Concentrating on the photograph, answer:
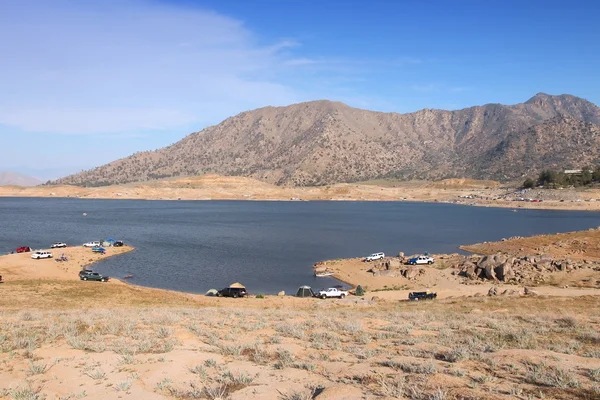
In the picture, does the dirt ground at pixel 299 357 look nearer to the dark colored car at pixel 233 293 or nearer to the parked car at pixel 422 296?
the parked car at pixel 422 296

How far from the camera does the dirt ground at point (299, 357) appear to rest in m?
10.4

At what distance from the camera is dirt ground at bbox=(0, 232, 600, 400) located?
10391 millimetres

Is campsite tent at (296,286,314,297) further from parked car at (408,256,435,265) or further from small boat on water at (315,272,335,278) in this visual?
parked car at (408,256,435,265)

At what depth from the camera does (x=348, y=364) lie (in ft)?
42.1

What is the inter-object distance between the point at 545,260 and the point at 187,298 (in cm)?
3980

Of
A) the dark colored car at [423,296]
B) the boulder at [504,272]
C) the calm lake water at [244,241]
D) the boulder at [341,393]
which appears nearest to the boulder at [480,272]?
the boulder at [504,272]

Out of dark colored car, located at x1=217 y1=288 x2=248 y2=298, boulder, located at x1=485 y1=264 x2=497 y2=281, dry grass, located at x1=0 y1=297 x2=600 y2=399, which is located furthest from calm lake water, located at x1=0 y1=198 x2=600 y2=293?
dry grass, located at x1=0 y1=297 x2=600 y2=399

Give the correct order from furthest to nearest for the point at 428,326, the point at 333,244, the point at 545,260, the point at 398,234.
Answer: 1. the point at 398,234
2. the point at 333,244
3. the point at 545,260
4. the point at 428,326

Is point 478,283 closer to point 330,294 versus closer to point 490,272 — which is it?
point 490,272

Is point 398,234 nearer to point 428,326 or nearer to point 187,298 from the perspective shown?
point 187,298

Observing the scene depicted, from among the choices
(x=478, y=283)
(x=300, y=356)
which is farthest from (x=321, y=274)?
(x=300, y=356)

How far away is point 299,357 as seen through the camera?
13867 mm

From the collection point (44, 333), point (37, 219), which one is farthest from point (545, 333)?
point (37, 219)

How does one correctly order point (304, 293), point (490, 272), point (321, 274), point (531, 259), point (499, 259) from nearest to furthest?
point (304, 293) → point (490, 272) → point (499, 259) → point (531, 259) → point (321, 274)
